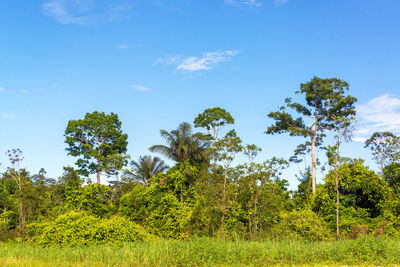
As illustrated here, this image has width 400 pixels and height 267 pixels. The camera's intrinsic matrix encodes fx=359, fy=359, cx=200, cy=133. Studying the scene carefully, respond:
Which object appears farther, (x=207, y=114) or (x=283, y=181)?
(x=207, y=114)

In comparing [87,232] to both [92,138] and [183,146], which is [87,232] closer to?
[183,146]

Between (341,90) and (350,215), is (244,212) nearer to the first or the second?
(350,215)

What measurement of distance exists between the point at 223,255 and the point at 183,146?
14664 millimetres

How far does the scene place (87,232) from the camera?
15.4 meters

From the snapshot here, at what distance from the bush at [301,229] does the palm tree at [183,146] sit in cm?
880

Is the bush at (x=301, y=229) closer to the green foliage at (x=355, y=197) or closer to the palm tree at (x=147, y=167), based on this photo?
the green foliage at (x=355, y=197)

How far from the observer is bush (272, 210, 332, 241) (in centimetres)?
1566

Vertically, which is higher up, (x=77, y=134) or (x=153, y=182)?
(x=77, y=134)

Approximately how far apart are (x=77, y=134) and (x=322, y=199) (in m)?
26.6

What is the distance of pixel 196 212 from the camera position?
20.2m

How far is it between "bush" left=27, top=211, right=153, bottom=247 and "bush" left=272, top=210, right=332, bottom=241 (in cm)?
619

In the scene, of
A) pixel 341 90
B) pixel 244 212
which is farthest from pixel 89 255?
pixel 341 90

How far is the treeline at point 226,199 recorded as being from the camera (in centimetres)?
1662

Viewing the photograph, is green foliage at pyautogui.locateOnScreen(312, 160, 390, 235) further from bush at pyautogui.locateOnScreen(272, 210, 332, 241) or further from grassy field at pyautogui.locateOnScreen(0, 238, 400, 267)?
grassy field at pyautogui.locateOnScreen(0, 238, 400, 267)
